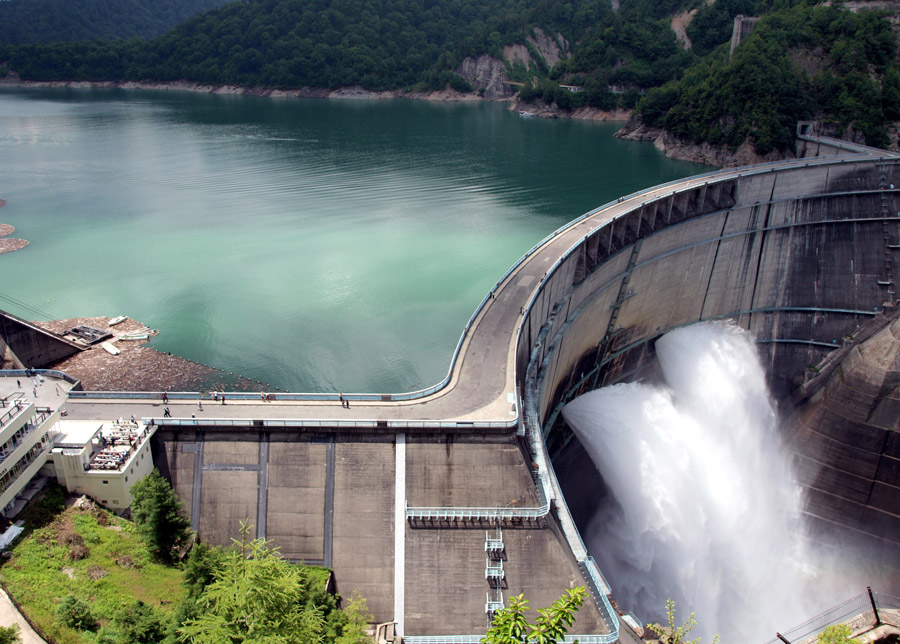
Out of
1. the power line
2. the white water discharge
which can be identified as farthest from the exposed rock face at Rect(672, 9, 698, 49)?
the power line

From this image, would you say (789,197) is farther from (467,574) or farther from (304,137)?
(304,137)

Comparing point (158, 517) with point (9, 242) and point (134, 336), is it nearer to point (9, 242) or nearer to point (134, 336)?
point (134, 336)

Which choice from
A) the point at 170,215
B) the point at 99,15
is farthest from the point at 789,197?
the point at 99,15

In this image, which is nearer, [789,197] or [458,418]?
[458,418]

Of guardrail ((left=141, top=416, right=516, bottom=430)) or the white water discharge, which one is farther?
the white water discharge

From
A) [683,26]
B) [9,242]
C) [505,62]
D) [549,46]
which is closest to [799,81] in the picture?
[683,26]

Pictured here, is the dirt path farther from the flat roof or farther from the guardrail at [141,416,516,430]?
the guardrail at [141,416,516,430]

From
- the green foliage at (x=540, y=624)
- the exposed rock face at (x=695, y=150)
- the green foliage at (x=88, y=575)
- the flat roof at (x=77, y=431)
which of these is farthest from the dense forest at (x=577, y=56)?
the green foliage at (x=540, y=624)
